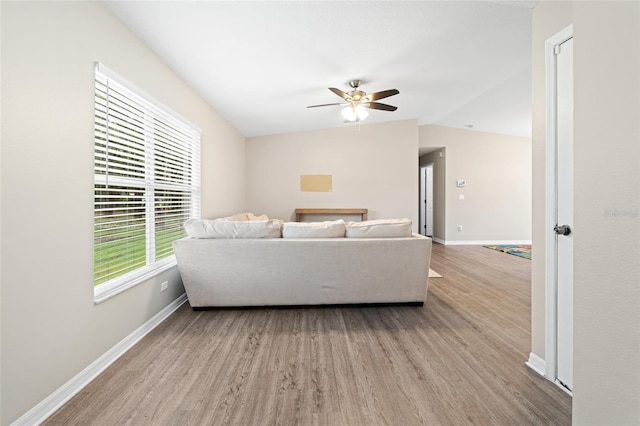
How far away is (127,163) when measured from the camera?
223cm

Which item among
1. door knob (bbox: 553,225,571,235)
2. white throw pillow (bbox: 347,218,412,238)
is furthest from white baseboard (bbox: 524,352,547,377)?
white throw pillow (bbox: 347,218,412,238)

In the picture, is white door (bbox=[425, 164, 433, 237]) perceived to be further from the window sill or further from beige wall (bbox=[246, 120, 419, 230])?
the window sill

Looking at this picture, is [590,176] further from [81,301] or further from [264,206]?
[264,206]

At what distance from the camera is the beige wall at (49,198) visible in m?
1.29

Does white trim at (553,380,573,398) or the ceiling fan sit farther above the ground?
the ceiling fan

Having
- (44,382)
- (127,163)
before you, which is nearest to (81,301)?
(44,382)

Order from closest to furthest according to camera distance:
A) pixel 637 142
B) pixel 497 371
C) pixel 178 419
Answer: pixel 637 142, pixel 178 419, pixel 497 371

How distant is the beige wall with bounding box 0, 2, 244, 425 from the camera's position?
4.22 ft

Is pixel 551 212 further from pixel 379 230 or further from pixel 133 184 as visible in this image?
pixel 133 184

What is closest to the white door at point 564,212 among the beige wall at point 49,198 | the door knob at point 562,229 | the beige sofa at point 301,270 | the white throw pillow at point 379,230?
the door knob at point 562,229

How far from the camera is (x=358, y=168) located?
6.16m

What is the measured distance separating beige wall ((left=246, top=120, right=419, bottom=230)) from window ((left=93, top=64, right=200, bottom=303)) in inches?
118

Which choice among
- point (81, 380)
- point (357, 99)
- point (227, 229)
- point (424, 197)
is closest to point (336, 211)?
point (357, 99)

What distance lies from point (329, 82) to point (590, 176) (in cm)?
323
